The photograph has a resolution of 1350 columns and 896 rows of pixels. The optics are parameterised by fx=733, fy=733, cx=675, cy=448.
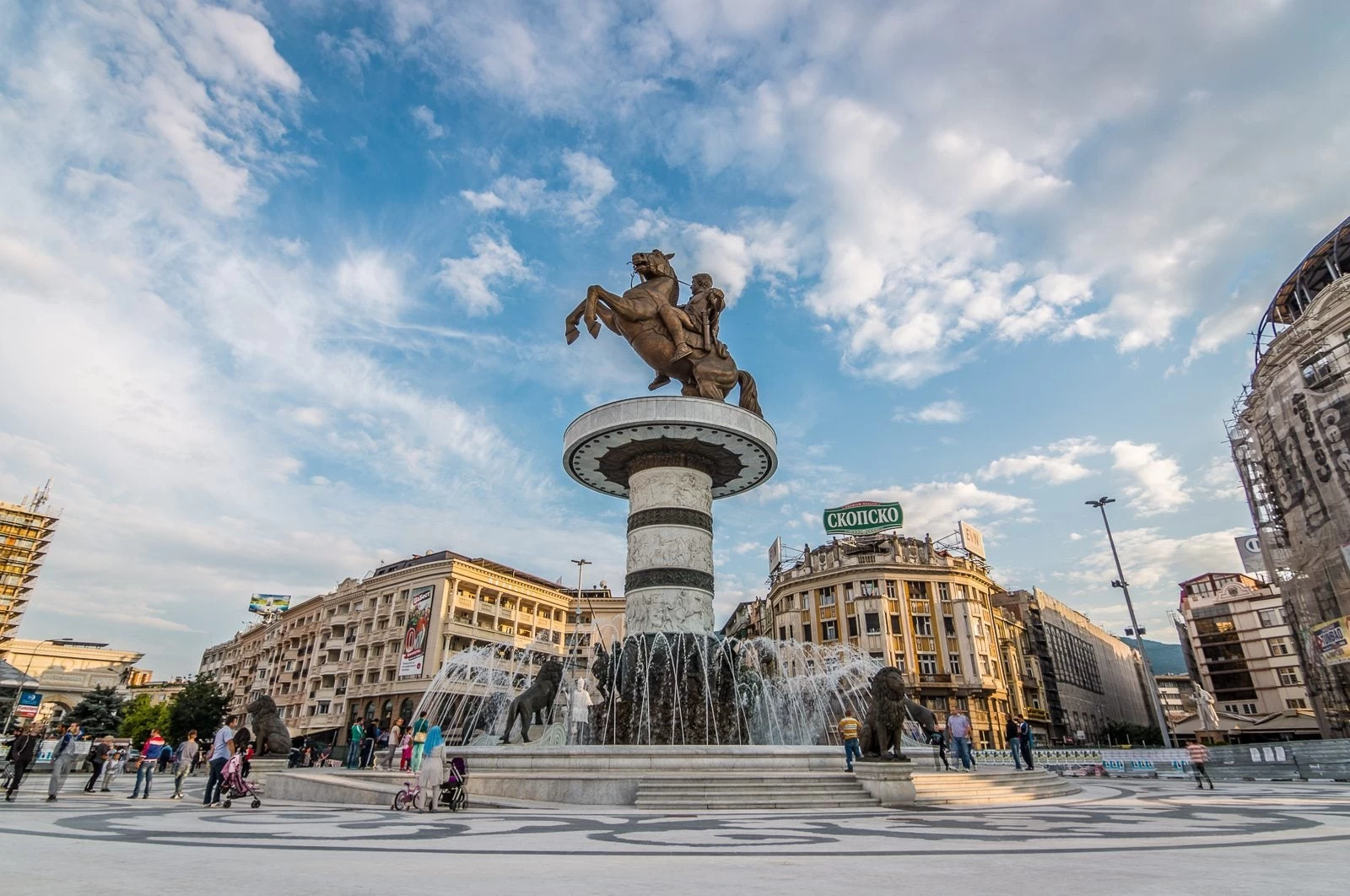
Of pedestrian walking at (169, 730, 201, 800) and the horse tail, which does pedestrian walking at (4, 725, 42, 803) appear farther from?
the horse tail

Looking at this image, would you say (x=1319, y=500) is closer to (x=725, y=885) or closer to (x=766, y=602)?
(x=725, y=885)

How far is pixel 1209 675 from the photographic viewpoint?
68.4 metres

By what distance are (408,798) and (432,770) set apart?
59 centimetres

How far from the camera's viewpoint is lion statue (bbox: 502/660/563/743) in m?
15.6

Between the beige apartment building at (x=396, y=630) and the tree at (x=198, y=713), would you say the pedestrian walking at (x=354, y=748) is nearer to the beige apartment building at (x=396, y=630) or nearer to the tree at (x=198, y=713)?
the beige apartment building at (x=396, y=630)

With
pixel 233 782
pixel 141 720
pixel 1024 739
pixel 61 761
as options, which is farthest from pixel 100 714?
pixel 1024 739

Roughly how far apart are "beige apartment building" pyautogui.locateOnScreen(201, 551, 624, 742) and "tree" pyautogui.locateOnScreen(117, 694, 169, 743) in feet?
25.3

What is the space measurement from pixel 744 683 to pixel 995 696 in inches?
1658

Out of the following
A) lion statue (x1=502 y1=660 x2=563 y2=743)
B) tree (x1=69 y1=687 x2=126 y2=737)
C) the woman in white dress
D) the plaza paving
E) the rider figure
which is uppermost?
the rider figure

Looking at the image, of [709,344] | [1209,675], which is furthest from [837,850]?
[1209,675]

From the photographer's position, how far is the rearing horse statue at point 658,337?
63.7ft

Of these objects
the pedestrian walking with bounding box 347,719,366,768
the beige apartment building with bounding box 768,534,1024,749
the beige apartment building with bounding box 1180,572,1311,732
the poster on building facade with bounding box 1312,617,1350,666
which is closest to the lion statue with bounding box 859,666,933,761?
the pedestrian walking with bounding box 347,719,366,768

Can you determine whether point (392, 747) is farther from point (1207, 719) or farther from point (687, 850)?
A: point (1207, 719)

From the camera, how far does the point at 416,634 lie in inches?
1893
